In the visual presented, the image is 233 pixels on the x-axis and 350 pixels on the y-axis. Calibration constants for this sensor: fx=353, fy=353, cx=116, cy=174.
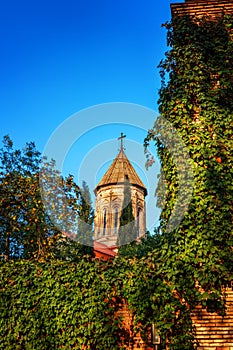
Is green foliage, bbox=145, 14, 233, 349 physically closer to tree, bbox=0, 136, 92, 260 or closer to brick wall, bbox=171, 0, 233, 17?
brick wall, bbox=171, 0, 233, 17

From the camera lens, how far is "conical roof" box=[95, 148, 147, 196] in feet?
140

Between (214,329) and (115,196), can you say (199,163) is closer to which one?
(214,329)

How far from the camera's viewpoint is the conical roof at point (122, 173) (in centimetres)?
4256

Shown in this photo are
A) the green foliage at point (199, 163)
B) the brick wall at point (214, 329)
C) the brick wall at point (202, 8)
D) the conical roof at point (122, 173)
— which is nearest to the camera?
the brick wall at point (214, 329)

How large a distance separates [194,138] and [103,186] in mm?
37117

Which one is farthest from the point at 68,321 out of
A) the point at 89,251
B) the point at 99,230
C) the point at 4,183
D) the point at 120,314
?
the point at 99,230

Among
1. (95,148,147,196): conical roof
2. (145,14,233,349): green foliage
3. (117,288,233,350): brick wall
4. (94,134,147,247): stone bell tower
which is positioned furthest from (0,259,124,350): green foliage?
(95,148,147,196): conical roof

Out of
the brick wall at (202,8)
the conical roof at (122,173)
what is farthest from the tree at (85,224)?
the conical roof at (122,173)

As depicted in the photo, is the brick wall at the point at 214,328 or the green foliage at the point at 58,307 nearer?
the brick wall at the point at 214,328

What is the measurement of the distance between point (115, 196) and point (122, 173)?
2913 millimetres

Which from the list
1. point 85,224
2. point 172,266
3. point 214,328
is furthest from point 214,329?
point 85,224

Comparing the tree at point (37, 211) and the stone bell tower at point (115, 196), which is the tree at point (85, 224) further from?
the stone bell tower at point (115, 196)

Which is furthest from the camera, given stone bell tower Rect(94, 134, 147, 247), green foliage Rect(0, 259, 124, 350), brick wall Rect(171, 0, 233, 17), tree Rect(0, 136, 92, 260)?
stone bell tower Rect(94, 134, 147, 247)

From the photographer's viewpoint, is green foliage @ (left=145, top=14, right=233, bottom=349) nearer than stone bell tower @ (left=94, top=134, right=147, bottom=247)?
Yes
